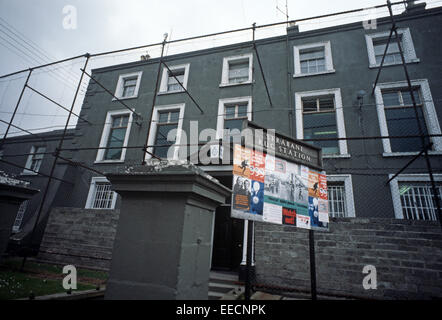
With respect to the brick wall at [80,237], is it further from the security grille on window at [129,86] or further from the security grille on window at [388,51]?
the security grille on window at [388,51]

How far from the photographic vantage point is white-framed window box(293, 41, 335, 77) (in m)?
10.4

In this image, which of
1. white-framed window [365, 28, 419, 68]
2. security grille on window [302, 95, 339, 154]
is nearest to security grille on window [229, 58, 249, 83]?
security grille on window [302, 95, 339, 154]

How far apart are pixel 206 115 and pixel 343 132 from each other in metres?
6.21

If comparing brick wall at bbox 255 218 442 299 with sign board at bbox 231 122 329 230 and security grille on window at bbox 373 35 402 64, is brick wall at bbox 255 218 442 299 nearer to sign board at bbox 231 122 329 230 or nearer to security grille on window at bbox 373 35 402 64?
sign board at bbox 231 122 329 230

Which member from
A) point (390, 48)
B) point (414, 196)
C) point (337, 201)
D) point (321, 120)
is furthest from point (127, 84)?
point (414, 196)

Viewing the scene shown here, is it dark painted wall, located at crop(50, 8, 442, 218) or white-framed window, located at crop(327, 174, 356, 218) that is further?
dark painted wall, located at crop(50, 8, 442, 218)

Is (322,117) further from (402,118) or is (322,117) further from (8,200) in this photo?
(8,200)

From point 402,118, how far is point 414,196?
10.8 feet

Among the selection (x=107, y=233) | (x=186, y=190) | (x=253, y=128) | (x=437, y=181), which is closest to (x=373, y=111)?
(x=437, y=181)

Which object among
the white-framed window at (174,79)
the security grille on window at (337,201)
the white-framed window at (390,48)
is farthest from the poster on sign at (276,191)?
the white-framed window at (174,79)

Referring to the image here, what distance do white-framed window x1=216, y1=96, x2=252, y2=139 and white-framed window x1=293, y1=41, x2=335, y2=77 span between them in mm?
2731

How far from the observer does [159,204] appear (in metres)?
2.02

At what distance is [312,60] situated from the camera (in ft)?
35.6

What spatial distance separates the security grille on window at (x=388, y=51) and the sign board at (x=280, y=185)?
9.11 meters
